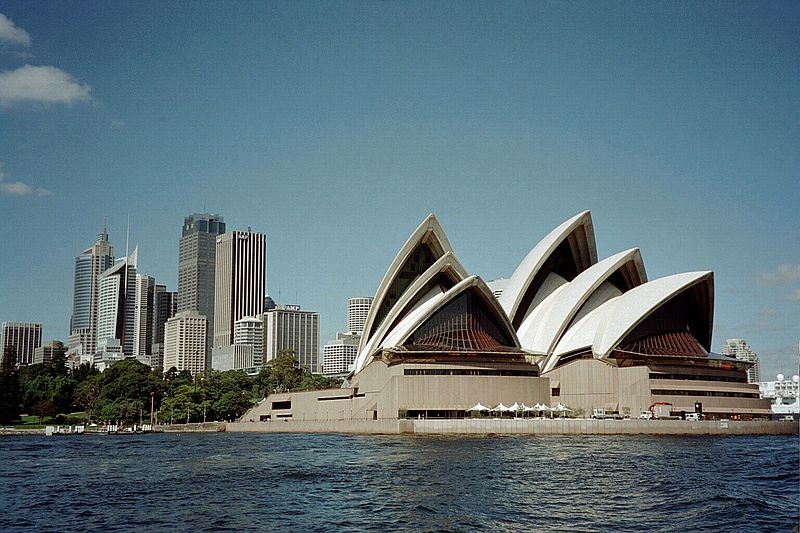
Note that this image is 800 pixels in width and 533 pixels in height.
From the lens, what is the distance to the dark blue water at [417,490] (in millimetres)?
25359

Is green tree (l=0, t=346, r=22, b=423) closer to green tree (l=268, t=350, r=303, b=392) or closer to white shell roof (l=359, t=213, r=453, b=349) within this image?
green tree (l=268, t=350, r=303, b=392)

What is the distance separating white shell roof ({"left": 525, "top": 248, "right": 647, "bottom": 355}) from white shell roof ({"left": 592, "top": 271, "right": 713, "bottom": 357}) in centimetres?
287

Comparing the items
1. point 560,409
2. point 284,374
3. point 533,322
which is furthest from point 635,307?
point 284,374

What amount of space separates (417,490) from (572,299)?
5296 cm

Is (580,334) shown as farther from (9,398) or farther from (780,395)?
(780,395)

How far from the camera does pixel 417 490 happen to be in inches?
1245

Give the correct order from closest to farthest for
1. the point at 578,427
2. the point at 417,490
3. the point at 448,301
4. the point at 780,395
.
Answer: the point at 417,490 → the point at 578,427 → the point at 448,301 → the point at 780,395

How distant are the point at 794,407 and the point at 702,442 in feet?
283

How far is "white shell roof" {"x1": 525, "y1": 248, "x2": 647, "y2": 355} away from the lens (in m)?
81.2

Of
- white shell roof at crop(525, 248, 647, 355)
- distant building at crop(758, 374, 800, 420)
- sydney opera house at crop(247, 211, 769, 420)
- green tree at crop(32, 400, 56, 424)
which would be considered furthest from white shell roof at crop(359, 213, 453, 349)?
distant building at crop(758, 374, 800, 420)

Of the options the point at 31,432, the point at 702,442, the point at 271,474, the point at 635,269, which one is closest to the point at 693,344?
the point at 635,269

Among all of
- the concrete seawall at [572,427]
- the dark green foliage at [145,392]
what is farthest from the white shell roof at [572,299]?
the dark green foliage at [145,392]

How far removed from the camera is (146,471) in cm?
4162

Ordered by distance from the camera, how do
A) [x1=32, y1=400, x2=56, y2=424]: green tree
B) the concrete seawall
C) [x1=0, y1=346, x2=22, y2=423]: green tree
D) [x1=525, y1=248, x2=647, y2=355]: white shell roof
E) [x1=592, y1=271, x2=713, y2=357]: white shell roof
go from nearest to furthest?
the concrete seawall → [x1=592, y1=271, x2=713, y2=357]: white shell roof → [x1=525, y1=248, x2=647, y2=355]: white shell roof → [x1=0, y1=346, x2=22, y2=423]: green tree → [x1=32, y1=400, x2=56, y2=424]: green tree
